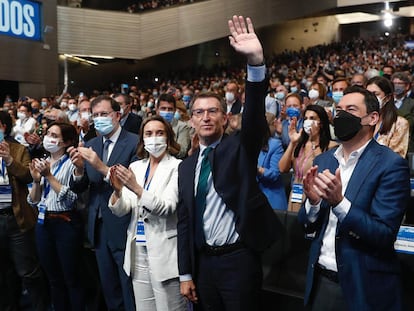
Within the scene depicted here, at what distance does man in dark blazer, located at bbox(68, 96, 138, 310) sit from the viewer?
3.15 meters

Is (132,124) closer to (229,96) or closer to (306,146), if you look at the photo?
(306,146)

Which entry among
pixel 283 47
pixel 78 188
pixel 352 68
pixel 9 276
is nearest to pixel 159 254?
pixel 78 188

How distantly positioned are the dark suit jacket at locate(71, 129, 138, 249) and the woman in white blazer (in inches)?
6.4

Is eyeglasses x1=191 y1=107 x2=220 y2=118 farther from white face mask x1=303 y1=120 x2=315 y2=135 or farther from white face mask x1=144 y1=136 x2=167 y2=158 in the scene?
white face mask x1=303 y1=120 x2=315 y2=135

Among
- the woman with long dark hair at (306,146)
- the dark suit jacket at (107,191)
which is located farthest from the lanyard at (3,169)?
the woman with long dark hair at (306,146)

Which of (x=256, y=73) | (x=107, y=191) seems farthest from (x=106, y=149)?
(x=256, y=73)

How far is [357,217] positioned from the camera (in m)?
1.95

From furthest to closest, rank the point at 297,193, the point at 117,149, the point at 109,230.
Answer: the point at 297,193 < the point at 117,149 < the point at 109,230

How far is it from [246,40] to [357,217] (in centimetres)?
87

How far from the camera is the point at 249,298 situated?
91.7 inches

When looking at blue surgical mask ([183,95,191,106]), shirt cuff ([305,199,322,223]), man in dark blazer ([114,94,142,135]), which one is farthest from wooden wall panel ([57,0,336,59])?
shirt cuff ([305,199,322,223])

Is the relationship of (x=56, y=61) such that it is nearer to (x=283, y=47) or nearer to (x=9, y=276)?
(x=283, y=47)

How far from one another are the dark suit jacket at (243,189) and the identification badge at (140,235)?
1.61ft

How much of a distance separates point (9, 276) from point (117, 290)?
41.9 inches
